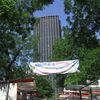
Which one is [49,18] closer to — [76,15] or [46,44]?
[46,44]

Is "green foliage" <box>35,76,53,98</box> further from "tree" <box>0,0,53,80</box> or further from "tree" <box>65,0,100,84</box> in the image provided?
"tree" <box>65,0,100,84</box>

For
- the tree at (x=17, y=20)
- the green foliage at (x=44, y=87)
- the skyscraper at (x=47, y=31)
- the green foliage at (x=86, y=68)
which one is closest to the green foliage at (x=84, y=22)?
the tree at (x=17, y=20)

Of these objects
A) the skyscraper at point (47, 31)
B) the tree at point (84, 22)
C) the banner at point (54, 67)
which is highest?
the skyscraper at point (47, 31)

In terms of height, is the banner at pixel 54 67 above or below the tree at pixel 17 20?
below

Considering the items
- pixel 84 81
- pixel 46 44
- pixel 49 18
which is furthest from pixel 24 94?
pixel 46 44

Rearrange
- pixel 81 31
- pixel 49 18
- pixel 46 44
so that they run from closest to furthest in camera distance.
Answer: pixel 81 31, pixel 49 18, pixel 46 44

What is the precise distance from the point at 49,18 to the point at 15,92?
4427 centimetres

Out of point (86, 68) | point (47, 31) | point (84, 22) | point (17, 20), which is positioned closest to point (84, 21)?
point (84, 22)

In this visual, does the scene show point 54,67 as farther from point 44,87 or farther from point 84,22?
point 44,87

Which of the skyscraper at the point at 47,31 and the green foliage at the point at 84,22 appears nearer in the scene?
the green foliage at the point at 84,22

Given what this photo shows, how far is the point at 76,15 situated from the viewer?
2038 centimetres

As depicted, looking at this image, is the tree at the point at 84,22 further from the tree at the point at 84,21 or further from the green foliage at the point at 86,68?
the green foliage at the point at 86,68

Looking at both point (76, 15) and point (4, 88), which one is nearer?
point (76, 15)

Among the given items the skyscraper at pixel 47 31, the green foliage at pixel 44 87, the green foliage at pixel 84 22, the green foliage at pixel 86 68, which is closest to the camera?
the green foliage at pixel 84 22
